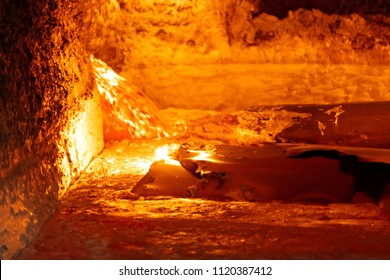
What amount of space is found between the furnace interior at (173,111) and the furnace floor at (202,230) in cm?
1

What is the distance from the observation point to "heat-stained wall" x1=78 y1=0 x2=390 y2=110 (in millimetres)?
6168

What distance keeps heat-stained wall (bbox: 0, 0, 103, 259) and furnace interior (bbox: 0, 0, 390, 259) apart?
1cm

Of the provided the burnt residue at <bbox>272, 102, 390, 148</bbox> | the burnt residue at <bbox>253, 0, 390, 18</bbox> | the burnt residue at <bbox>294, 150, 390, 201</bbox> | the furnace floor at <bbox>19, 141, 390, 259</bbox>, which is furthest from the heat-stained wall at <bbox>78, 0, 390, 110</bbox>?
the furnace floor at <bbox>19, 141, 390, 259</bbox>

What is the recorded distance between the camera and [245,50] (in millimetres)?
6320

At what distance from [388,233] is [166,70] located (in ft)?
12.5

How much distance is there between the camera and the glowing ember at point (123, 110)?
17.0ft

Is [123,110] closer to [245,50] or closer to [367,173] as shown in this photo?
[245,50]

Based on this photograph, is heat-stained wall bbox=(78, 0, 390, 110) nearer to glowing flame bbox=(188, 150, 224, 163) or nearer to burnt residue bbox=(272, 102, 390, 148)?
burnt residue bbox=(272, 102, 390, 148)

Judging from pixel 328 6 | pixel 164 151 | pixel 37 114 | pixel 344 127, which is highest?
pixel 328 6

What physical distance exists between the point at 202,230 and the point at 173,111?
321 cm

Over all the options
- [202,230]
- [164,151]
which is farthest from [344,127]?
[202,230]

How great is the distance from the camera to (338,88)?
6164mm

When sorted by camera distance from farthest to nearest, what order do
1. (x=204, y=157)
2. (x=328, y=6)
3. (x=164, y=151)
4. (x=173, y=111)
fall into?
(x=328, y=6)
(x=173, y=111)
(x=164, y=151)
(x=204, y=157)

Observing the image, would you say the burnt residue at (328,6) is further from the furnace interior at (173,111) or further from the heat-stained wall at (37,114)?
the heat-stained wall at (37,114)
